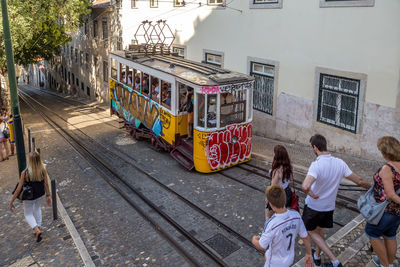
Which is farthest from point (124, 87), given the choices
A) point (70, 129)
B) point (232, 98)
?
point (232, 98)

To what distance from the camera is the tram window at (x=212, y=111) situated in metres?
9.41

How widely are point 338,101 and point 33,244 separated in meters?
8.59

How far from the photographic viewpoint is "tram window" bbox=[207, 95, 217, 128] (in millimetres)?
9414

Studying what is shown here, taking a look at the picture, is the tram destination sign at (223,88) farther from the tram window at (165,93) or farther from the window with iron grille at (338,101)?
the window with iron grille at (338,101)

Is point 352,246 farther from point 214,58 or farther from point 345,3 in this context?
point 214,58

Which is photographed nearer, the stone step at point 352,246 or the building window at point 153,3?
the stone step at point 352,246

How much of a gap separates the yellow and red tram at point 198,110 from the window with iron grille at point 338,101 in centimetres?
261

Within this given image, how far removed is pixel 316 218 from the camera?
5.09 metres

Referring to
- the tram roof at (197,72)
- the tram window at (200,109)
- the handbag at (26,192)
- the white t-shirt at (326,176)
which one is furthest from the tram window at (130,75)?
the white t-shirt at (326,176)

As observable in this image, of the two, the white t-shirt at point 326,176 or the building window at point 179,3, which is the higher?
the building window at point 179,3

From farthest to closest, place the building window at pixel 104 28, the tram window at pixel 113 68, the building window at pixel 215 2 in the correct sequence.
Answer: the building window at pixel 104 28 → the tram window at pixel 113 68 → the building window at pixel 215 2

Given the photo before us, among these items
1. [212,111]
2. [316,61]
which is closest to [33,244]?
[212,111]

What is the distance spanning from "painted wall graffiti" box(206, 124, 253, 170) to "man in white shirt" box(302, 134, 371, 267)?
4646mm

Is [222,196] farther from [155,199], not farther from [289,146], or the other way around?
[289,146]
